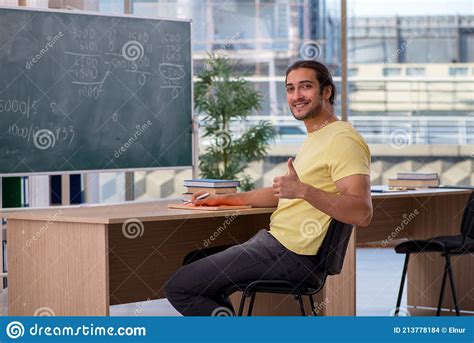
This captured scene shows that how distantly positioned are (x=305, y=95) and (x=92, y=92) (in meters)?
2.16

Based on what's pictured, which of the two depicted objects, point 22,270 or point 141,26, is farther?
point 141,26

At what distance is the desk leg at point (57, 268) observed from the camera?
11.8ft

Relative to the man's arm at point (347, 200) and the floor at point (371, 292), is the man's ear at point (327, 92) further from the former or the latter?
the floor at point (371, 292)

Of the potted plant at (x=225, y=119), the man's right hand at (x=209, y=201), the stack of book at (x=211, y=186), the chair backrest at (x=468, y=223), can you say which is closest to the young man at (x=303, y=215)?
the man's right hand at (x=209, y=201)

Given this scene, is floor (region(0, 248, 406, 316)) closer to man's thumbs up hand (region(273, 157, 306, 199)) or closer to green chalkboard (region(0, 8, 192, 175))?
green chalkboard (region(0, 8, 192, 175))

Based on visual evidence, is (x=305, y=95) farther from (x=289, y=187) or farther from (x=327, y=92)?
(x=289, y=187)

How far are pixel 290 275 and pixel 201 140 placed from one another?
16.4 feet

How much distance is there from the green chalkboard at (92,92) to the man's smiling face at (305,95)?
1918 mm

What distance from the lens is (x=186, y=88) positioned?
619cm

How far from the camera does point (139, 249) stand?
4582mm

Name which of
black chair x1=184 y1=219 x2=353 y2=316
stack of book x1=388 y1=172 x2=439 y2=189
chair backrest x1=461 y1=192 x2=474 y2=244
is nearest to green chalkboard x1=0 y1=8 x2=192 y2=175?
stack of book x1=388 y1=172 x2=439 y2=189

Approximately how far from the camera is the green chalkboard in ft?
17.3
